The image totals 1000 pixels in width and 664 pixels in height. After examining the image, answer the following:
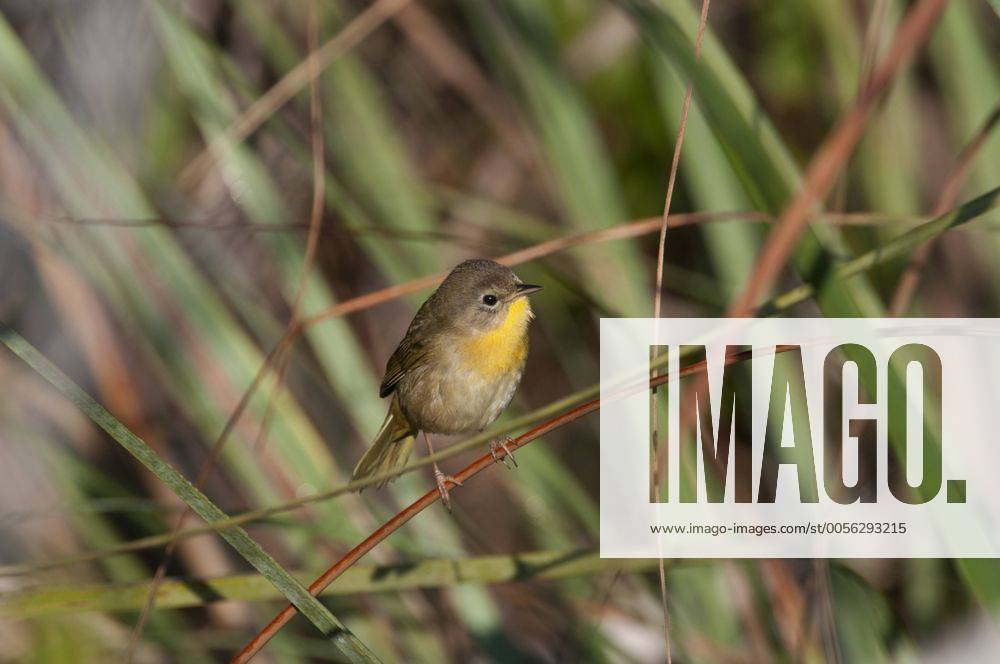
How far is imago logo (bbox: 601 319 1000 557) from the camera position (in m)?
1.53

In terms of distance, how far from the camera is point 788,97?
3.30 metres

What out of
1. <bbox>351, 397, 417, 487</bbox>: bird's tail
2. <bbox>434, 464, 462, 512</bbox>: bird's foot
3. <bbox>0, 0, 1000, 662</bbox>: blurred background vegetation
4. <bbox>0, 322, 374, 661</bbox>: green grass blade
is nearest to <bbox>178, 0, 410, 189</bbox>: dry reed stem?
<bbox>0, 0, 1000, 662</bbox>: blurred background vegetation

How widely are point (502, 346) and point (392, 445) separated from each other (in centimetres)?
29

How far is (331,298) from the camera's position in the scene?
8.48 ft

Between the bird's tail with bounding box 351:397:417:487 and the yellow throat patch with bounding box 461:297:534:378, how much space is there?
0.54 feet

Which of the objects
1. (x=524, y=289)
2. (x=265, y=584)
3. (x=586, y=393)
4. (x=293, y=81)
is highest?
(x=293, y=81)

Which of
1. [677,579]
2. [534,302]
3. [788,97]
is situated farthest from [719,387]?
[788,97]

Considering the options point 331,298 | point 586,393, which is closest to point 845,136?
point 586,393

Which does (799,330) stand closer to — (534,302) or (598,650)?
(598,650)

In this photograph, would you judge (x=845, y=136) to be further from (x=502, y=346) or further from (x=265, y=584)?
(x=265, y=584)

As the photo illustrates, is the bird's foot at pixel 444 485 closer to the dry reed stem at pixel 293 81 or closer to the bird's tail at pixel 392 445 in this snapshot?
the bird's tail at pixel 392 445

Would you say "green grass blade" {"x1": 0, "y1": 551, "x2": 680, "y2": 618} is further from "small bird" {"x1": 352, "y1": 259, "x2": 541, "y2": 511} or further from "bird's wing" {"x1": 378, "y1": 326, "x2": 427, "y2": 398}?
"bird's wing" {"x1": 378, "y1": 326, "x2": 427, "y2": 398}

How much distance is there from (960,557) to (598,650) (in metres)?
0.89

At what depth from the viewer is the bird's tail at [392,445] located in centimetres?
192
